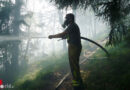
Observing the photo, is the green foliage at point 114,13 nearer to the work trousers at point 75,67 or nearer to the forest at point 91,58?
the forest at point 91,58

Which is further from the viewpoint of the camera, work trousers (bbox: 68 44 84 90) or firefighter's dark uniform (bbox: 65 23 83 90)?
firefighter's dark uniform (bbox: 65 23 83 90)

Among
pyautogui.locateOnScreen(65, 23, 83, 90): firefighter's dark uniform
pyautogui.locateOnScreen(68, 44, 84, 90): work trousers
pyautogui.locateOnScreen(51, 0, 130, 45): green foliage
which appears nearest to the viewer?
pyautogui.locateOnScreen(68, 44, 84, 90): work trousers

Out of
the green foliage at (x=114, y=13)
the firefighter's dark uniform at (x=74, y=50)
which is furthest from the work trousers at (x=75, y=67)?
the green foliage at (x=114, y=13)

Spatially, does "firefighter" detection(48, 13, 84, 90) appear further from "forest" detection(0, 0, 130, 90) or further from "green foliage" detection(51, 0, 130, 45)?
"green foliage" detection(51, 0, 130, 45)

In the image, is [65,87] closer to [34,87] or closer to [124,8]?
[34,87]

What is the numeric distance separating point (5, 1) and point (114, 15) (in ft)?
44.3

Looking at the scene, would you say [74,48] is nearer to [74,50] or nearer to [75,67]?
[74,50]

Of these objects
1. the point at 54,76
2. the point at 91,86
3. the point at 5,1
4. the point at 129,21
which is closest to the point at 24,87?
the point at 54,76

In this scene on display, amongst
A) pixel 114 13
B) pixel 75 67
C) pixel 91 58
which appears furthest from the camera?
pixel 91 58

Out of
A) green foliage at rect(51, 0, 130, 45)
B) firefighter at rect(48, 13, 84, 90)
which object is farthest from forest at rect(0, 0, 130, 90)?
firefighter at rect(48, 13, 84, 90)

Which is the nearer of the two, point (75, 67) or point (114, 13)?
point (75, 67)

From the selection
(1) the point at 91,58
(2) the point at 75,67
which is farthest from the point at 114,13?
(1) the point at 91,58

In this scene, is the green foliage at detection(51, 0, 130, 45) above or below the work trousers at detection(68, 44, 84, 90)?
above

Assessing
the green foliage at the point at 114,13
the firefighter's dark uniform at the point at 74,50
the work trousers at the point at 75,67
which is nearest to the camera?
the work trousers at the point at 75,67
